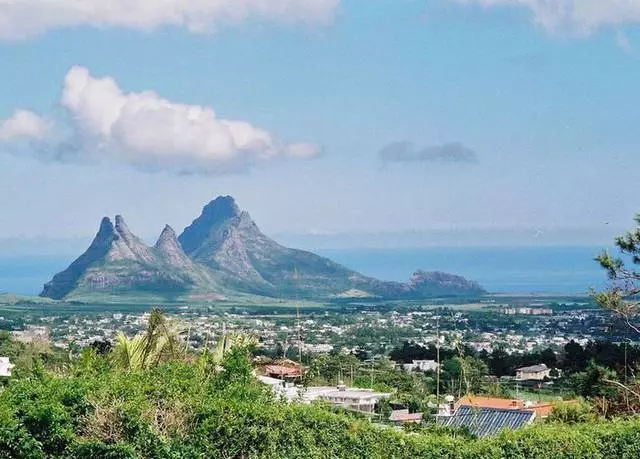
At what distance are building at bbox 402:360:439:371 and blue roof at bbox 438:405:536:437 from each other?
52.2ft

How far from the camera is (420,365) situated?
103 feet

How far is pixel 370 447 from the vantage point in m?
8.67

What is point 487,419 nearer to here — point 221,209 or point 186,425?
point 186,425

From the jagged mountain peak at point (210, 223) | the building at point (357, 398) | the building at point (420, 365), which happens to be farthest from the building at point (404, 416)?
the jagged mountain peak at point (210, 223)

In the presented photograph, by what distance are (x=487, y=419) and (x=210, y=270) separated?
83167 mm

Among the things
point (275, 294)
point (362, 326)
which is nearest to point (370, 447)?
point (362, 326)

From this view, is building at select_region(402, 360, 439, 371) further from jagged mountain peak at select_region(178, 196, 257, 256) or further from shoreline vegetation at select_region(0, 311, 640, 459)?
jagged mountain peak at select_region(178, 196, 257, 256)

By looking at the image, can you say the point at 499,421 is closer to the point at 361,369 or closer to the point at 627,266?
the point at 627,266

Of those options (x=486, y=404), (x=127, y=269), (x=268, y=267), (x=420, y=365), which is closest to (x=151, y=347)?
(x=486, y=404)

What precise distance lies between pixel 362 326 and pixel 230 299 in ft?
88.0

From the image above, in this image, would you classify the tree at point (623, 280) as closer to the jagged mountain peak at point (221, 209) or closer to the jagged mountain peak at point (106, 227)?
the jagged mountain peak at point (106, 227)

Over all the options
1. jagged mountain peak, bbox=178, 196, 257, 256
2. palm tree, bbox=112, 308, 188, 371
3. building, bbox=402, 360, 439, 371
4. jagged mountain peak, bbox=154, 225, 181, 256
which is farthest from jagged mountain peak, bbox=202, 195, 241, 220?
palm tree, bbox=112, 308, 188, 371

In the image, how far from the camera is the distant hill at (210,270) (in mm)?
86562

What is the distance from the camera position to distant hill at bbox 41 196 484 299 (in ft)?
284
